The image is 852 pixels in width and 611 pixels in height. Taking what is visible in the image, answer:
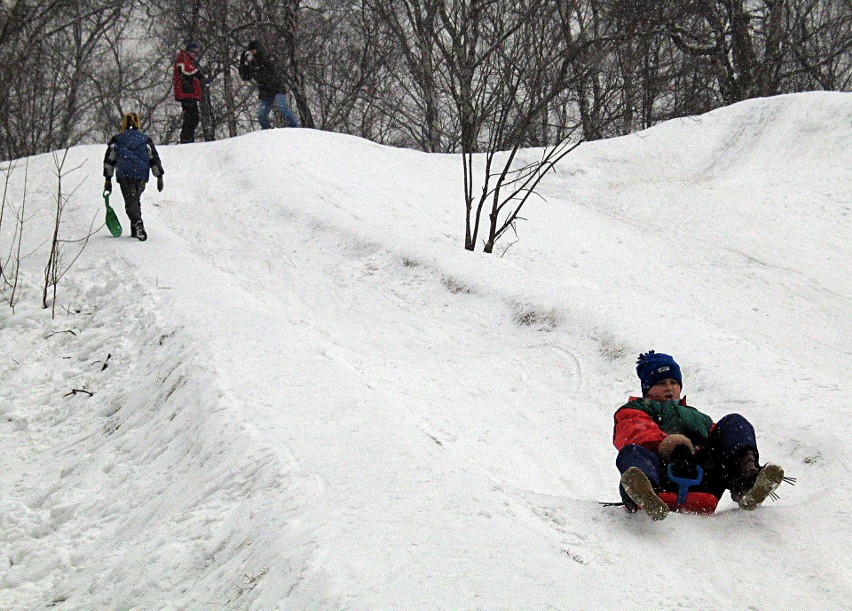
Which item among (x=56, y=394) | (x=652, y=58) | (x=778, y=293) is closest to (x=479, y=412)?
(x=56, y=394)

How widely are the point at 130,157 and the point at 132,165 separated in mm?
102

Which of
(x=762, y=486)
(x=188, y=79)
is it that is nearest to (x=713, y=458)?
(x=762, y=486)

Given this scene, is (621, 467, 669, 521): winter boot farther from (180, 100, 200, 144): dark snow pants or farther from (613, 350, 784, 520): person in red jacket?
(180, 100, 200, 144): dark snow pants

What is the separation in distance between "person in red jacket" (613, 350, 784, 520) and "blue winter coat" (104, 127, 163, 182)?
689cm

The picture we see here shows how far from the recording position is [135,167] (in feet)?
28.2

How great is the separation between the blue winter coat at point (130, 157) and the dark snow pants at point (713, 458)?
23.4ft

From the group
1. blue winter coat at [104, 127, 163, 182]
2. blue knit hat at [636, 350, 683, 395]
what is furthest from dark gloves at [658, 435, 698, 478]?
blue winter coat at [104, 127, 163, 182]

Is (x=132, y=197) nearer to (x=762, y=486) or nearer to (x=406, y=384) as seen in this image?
(x=406, y=384)

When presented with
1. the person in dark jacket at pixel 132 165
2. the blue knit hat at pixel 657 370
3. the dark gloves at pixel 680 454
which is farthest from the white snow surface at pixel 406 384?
the blue knit hat at pixel 657 370

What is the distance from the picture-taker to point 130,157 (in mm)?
8617

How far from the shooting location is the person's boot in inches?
126

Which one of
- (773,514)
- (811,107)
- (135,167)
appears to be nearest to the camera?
(773,514)

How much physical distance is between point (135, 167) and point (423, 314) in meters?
4.03

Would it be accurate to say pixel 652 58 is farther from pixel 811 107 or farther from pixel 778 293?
pixel 778 293
